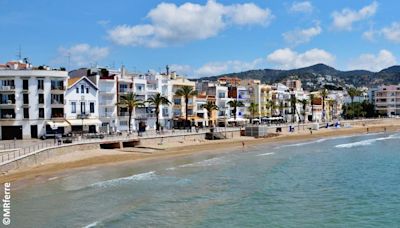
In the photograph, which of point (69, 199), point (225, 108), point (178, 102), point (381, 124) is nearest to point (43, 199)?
point (69, 199)

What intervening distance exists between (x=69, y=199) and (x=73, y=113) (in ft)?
122

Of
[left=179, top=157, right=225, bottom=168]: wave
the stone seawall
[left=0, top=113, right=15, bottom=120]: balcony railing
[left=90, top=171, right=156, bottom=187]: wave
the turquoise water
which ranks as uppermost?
[left=0, top=113, right=15, bottom=120]: balcony railing

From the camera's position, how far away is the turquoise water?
77.2ft

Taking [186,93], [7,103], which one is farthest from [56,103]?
[186,93]

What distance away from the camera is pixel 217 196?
29.3 metres

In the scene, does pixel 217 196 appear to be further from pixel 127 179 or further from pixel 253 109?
pixel 253 109

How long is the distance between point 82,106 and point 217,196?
1587 inches

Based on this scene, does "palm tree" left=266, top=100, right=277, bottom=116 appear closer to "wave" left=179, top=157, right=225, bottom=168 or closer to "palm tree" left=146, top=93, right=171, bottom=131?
"palm tree" left=146, top=93, right=171, bottom=131

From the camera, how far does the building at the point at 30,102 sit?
194 feet

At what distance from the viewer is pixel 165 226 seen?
22.4 m

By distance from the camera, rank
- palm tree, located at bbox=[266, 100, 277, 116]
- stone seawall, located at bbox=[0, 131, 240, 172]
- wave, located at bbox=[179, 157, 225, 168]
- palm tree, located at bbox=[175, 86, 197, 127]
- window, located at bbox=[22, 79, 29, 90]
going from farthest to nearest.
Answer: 1. palm tree, located at bbox=[266, 100, 277, 116]
2. palm tree, located at bbox=[175, 86, 197, 127]
3. window, located at bbox=[22, 79, 29, 90]
4. wave, located at bbox=[179, 157, 225, 168]
5. stone seawall, located at bbox=[0, 131, 240, 172]

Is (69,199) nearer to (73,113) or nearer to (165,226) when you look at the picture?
(165,226)

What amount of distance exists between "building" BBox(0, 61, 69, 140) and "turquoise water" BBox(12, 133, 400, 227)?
2176cm

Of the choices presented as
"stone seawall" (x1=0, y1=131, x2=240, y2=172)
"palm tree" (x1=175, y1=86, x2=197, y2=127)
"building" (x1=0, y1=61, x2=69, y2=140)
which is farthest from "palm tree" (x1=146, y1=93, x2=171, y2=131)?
"building" (x1=0, y1=61, x2=69, y2=140)
